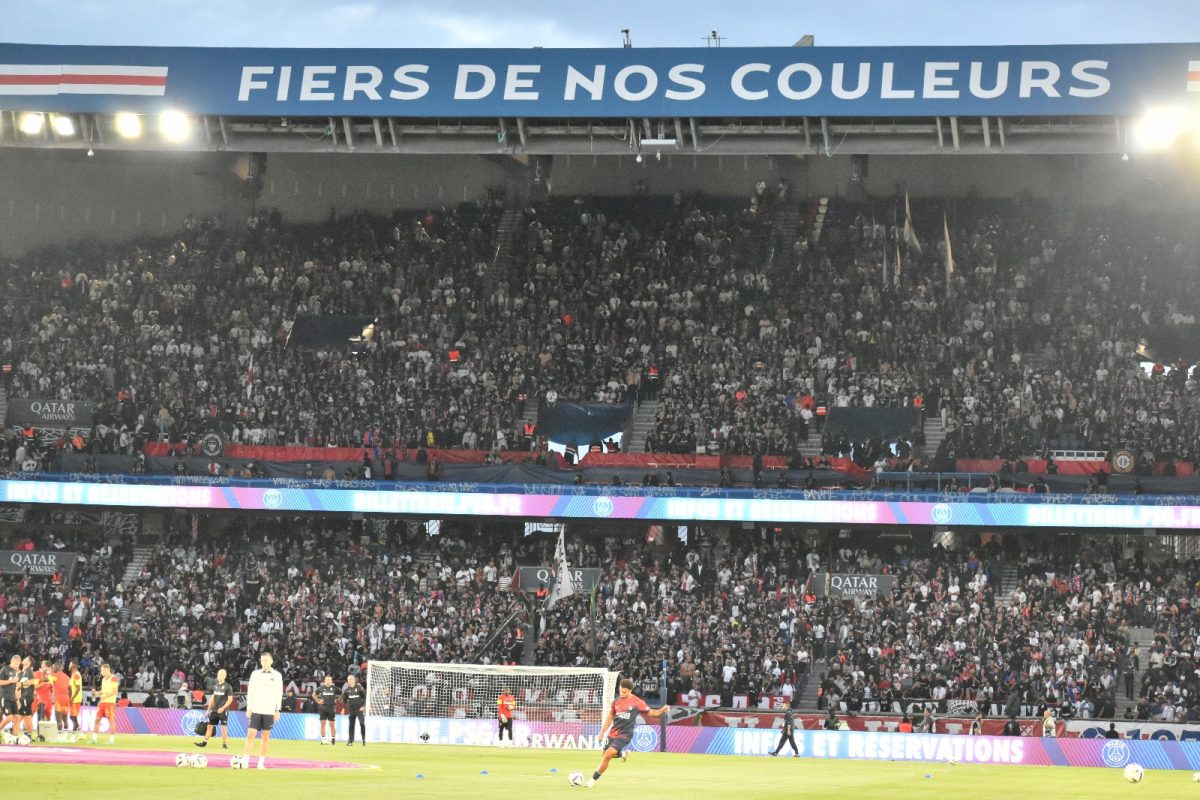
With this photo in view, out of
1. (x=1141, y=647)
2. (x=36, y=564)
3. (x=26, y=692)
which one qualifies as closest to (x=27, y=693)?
(x=26, y=692)

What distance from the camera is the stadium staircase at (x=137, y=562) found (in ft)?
164

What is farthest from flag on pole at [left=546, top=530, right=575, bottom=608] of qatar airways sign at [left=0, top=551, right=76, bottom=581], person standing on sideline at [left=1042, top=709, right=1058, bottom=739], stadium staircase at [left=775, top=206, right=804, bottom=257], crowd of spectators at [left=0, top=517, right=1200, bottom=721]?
stadium staircase at [left=775, top=206, right=804, bottom=257]

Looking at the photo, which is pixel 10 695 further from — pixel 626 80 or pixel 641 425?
pixel 641 425

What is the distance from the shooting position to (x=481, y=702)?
40.3 metres

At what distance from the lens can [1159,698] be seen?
41031 mm

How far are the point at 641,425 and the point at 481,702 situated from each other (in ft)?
47.4

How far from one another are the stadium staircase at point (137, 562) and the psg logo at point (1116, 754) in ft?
95.9

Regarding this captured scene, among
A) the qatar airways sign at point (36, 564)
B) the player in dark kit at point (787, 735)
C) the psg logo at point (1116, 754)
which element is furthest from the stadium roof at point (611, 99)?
the psg logo at point (1116, 754)

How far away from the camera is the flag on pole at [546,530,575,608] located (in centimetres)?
4500

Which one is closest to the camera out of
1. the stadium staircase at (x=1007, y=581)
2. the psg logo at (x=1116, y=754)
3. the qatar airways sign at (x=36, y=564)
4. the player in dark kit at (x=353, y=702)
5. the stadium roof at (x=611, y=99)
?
the player in dark kit at (x=353, y=702)

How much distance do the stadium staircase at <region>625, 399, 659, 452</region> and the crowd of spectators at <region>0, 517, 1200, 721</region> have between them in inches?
125

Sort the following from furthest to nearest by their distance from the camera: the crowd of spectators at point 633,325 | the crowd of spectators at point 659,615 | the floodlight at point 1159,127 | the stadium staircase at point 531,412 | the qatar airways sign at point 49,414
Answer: the stadium staircase at point 531,412 < the qatar airways sign at point 49,414 < the crowd of spectators at point 633,325 < the floodlight at point 1159,127 < the crowd of spectators at point 659,615

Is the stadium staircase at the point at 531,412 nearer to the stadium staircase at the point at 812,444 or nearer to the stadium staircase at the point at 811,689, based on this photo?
the stadium staircase at the point at 812,444

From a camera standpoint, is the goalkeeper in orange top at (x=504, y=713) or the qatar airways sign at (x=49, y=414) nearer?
the goalkeeper in orange top at (x=504, y=713)
